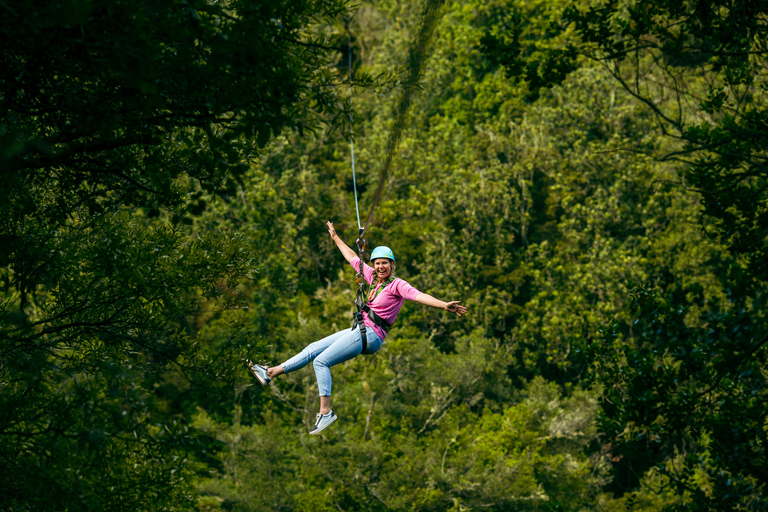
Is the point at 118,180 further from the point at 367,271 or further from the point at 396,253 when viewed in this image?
the point at 396,253

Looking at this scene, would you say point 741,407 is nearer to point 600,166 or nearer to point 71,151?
point 71,151

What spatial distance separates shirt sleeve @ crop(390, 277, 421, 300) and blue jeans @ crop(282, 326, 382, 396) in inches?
19.1

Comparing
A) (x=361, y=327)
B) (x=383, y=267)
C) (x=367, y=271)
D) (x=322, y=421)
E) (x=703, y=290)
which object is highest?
(x=367, y=271)

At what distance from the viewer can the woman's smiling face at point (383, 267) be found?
8094 mm

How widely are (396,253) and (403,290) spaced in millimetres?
24924

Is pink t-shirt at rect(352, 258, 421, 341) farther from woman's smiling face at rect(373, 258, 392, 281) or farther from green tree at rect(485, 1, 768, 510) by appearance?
green tree at rect(485, 1, 768, 510)

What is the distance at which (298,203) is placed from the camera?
110 ft

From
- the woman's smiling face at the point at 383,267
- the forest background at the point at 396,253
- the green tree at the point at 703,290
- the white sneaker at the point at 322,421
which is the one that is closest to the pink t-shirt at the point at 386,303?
the woman's smiling face at the point at 383,267

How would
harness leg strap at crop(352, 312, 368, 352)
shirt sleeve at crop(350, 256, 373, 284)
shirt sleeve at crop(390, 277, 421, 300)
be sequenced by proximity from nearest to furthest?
shirt sleeve at crop(390, 277, 421, 300), harness leg strap at crop(352, 312, 368, 352), shirt sleeve at crop(350, 256, 373, 284)

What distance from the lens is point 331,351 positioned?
8.14 m

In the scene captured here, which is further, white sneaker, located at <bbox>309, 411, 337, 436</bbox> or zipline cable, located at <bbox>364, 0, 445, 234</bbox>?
white sneaker, located at <bbox>309, 411, 337, 436</bbox>

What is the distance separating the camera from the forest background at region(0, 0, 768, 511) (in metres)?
6.09

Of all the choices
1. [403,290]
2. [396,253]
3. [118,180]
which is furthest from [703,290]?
[396,253]

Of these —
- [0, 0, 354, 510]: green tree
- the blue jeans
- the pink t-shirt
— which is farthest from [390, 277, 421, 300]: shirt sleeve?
[0, 0, 354, 510]: green tree
